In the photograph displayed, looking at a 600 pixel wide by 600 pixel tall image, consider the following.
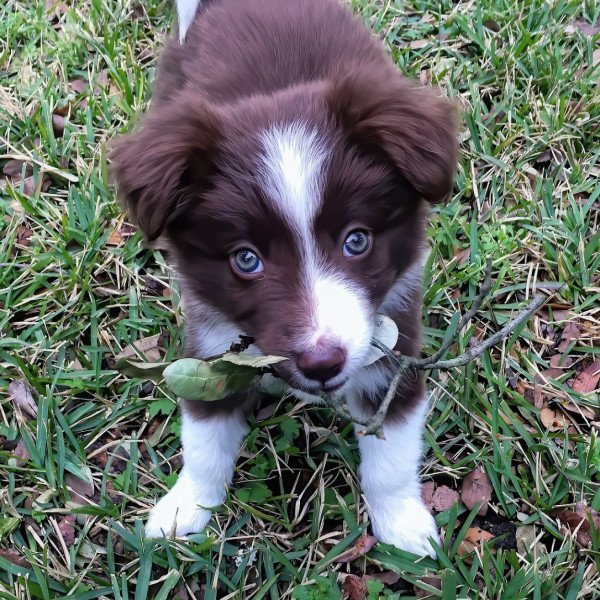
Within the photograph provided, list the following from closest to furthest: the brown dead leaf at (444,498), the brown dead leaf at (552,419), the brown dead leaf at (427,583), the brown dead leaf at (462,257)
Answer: the brown dead leaf at (427,583), the brown dead leaf at (444,498), the brown dead leaf at (552,419), the brown dead leaf at (462,257)

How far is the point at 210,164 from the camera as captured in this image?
2.20 meters

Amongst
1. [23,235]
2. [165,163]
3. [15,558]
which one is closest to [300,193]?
[165,163]

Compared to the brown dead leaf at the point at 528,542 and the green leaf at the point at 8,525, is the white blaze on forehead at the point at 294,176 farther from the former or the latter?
the green leaf at the point at 8,525

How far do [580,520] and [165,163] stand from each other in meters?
2.15

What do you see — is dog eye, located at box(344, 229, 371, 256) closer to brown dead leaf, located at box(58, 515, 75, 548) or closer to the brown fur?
the brown fur

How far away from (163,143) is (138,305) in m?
1.54

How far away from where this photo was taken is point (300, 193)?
2035 millimetres

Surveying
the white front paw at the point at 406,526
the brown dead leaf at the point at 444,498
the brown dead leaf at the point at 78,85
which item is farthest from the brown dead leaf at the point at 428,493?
the brown dead leaf at the point at 78,85

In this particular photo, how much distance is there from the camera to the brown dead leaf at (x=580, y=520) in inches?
112

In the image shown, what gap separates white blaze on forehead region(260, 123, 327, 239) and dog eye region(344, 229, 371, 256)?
6.6 inches

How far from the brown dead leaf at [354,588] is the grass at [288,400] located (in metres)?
0.03

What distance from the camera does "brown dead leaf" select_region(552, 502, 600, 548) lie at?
2.84 meters

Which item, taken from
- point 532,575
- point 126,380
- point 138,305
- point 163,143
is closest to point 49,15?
point 138,305

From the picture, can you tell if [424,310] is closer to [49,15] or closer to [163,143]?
[163,143]
